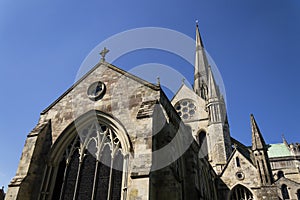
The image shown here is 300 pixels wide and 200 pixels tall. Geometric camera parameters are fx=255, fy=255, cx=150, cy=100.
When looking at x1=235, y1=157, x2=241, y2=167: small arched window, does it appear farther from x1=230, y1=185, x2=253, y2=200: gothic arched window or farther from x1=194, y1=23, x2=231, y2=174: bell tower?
x1=194, y1=23, x2=231, y2=174: bell tower

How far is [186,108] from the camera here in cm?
3194

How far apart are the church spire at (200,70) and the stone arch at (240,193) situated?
16.9 metres

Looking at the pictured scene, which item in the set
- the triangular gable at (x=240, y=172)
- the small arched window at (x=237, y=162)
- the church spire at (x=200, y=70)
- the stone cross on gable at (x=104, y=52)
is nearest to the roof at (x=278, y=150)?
the church spire at (x=200, y=70)

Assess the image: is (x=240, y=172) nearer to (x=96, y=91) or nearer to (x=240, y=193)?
(x=240, y=193)

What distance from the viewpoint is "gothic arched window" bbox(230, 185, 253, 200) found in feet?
63.4

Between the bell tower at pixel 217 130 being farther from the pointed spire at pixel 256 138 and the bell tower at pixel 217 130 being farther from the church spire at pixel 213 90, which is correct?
the pointed spire at pixel 256 138

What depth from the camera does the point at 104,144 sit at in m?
12.0

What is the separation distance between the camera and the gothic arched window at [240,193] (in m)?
19.3

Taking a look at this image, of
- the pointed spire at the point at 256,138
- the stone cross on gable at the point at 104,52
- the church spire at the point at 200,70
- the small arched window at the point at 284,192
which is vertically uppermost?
the church spire at the point at 200,70

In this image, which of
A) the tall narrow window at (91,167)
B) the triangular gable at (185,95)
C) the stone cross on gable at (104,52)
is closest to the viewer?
the tall narrow window at (91,167)

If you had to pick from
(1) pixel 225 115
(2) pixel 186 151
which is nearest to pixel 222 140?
(1) pixel 225 115

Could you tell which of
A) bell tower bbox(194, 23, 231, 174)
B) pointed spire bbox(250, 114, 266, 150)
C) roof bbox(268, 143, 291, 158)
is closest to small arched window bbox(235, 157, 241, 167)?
pointed spire bbox(250, 114, 266, 150)

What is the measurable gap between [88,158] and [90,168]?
520 mm

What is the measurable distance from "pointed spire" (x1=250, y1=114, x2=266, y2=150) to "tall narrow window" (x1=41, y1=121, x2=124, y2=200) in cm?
1224
